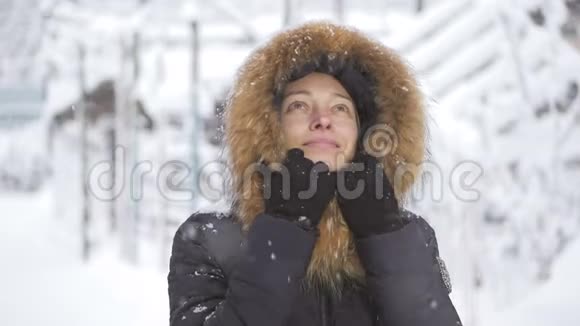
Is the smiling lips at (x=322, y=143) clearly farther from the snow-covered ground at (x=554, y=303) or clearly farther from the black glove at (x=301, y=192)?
the snow-covered ground at (x=554, y=303)

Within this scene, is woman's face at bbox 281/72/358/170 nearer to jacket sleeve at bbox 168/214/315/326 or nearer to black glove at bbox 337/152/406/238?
black glove at bbox 337/152/406/238

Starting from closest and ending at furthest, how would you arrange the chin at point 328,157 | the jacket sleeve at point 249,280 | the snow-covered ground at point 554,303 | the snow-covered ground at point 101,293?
the jacket sleeve at point 249,280
the chin at point 328,157
the snow-covered ground at point 554,303
the snow-covered ground at point 101,293

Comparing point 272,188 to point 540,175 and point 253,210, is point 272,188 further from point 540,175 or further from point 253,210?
point 540,175

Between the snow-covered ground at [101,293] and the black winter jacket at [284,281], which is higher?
the black winter jacket at [284,281]

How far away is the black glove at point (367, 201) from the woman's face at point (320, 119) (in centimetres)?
7

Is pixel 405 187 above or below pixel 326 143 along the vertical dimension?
below

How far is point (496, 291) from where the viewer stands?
548 centimetres

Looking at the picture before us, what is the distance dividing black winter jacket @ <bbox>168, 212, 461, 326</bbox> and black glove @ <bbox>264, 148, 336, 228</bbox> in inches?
1.6

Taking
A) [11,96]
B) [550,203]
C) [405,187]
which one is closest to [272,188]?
[405,187]

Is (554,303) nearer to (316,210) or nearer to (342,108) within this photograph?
(342,108)

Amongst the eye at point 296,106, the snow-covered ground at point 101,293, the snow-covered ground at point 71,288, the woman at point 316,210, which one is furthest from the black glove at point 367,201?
the snow-covered ground at point 71,288

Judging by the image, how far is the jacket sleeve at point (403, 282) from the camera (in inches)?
59.6

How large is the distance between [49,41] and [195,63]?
13.8ft

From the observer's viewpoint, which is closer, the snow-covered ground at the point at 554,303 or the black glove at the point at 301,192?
the black glove at the point at 301,192
